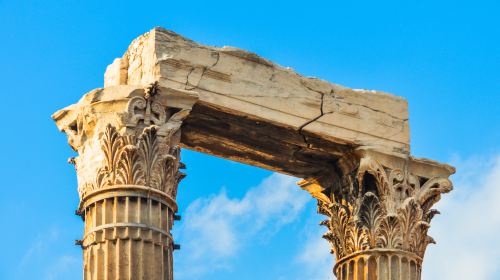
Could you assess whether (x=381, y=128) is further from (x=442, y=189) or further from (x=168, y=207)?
(x=168, y=207)

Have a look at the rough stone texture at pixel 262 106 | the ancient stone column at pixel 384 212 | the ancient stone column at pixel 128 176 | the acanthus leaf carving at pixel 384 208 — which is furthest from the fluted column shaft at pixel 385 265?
the ancient stone column at pixel 128 176

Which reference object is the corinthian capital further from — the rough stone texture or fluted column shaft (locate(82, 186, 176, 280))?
the rough stone texture

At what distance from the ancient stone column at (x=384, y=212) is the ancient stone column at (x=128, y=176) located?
3623mm

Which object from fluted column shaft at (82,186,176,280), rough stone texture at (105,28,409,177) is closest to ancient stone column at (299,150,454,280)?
rough stone texture at (105,28,409,177)

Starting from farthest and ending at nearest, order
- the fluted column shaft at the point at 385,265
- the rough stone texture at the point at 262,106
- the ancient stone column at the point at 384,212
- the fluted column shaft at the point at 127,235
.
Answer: the ancient stone column at the point at 384,212, the fluted column shaft at the point at 385,265, the rough stone texture at the point at 262,106, the fluted column shaft at the point at 127,235

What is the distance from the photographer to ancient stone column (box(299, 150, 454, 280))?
35.8m

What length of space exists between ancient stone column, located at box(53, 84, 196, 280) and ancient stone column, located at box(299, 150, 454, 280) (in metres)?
3.62

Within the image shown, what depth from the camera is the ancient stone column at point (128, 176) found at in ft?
107

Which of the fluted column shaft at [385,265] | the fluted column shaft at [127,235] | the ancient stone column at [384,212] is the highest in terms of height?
the ancient stone column at [384,212]

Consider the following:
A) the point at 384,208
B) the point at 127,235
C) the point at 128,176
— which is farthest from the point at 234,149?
the point at 127,235

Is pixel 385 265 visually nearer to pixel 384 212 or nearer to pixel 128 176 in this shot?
pixel 384 212

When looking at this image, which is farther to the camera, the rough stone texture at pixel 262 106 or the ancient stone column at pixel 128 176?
the rough stone texture at pixel 262 106

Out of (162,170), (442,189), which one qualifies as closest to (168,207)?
(162,170)

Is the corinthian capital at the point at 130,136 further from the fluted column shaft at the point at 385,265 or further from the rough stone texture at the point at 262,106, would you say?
the fluted column shaft at the point at 385,265
